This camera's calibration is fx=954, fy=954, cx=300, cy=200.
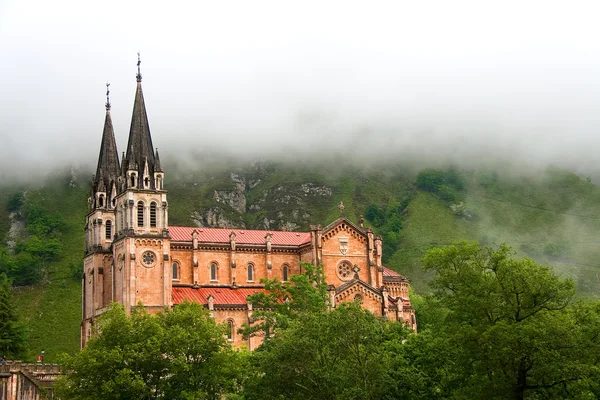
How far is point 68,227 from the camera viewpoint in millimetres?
183750

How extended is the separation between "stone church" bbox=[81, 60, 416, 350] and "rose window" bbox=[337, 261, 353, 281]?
0.11m

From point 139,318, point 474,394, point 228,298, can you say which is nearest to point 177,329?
point 139,318

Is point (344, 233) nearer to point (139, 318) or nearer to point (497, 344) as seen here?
point (139, 318)

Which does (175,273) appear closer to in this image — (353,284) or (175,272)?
(175,272)

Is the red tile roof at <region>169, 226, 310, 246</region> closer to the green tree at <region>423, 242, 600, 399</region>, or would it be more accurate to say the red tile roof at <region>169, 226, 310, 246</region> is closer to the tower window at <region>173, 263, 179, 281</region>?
the tower window at <region>173, 263, 179, 281</region>

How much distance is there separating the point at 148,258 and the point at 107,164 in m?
17.2

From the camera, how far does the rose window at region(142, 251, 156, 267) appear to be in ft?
318

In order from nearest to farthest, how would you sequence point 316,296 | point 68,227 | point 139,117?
point 316,296 < point 139,117 < point 68,227

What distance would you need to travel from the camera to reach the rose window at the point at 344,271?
106512 millimetres

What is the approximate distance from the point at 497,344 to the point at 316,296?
30538mm

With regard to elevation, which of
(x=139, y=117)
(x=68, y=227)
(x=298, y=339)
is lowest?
(x=298, y=339)

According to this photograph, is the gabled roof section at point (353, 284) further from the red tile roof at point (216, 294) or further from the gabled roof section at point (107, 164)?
the gabled roof section at point (107, 164)

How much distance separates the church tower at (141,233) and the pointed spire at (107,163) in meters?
7.44

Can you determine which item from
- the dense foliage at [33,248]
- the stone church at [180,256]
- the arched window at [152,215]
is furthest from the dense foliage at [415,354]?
the dense foliage at [33,248]
